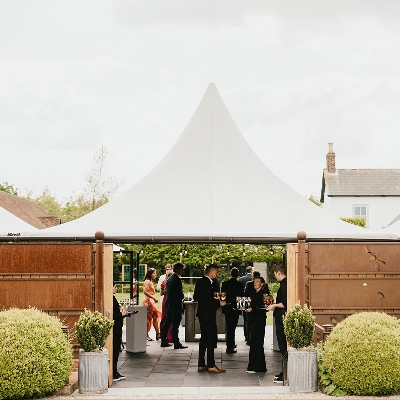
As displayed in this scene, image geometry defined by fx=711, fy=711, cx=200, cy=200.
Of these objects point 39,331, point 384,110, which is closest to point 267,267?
point 384,110

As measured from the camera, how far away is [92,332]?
894cm

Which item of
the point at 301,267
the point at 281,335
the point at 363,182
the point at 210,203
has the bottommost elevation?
the point at 281,335

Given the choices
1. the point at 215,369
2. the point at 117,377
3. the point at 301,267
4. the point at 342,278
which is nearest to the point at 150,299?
the point at 215,369

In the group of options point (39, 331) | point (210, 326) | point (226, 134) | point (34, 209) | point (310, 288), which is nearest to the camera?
point (39, 331)

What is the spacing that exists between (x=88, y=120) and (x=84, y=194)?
30.4ft

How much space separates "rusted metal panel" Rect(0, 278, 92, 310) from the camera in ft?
32.8

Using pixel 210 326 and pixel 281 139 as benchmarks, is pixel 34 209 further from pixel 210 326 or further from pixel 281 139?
pixel 210 326

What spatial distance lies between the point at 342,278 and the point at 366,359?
2.02 meters

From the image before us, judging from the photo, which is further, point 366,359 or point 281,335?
point 281,335

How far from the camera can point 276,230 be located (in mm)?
10570

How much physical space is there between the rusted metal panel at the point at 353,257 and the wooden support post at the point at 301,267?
0.58ft

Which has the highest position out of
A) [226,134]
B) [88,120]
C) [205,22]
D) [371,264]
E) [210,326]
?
[88,120]

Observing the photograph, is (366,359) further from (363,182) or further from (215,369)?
(363,182)

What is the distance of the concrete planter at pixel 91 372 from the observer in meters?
8.89
